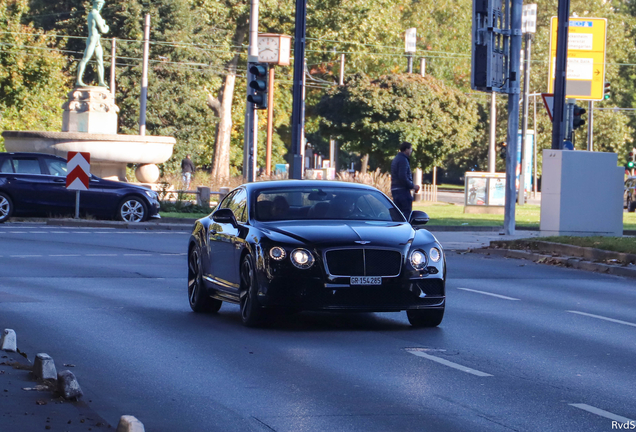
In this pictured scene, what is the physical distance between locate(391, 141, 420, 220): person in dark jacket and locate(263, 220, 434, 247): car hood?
413 inches

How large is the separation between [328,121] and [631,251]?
34.8 meters

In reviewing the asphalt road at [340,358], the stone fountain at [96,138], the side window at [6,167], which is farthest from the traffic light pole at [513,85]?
the stone fountain at [96,138]

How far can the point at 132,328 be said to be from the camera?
10508mm

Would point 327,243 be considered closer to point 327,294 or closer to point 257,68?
point 327,294

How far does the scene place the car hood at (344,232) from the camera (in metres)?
10.3

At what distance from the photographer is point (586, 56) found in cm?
3566

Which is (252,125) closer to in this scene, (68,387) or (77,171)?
(77,171)

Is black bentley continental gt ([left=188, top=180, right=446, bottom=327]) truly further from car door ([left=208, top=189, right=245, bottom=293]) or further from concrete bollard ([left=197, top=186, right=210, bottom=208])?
concrete bollard ([left=197, top=186, right=210, bottom=208])

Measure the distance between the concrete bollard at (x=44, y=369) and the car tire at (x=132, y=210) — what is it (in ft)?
66.1

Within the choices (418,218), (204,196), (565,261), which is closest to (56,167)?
(204,196)

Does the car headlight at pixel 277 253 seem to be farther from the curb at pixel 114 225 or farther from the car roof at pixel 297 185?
the curb at pixel 114 225

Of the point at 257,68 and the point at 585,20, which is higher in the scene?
the point at 585,20

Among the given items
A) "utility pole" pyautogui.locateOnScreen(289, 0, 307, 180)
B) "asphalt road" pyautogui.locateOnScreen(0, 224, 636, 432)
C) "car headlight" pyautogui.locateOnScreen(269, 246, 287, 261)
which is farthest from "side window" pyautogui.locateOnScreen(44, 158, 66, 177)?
"car headlight" pyautogui.locateOnScreen(269, 246, 287, 261)

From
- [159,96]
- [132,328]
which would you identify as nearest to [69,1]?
[159,96]
